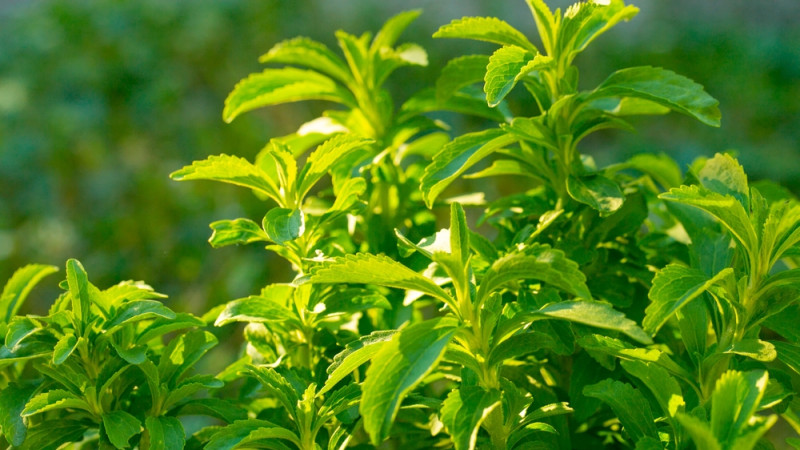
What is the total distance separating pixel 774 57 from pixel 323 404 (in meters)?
3.23

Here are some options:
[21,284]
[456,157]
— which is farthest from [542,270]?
[21,284]

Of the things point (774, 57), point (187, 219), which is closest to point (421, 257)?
point (187, 219)

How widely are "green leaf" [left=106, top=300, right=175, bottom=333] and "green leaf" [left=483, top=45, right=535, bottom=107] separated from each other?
11.7 inches

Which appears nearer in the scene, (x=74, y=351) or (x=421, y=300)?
(x=74, y=351)

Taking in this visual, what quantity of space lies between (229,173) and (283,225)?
0.06 m

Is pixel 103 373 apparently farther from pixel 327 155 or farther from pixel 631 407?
pixel 631 407

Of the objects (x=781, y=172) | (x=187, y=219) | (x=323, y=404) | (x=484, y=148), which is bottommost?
(x=781, y=172)

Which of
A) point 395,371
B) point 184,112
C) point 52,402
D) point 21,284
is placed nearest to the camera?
point 395,371

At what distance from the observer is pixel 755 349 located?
634 millimetres

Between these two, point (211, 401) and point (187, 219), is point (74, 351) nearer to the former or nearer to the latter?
point (211, 401)

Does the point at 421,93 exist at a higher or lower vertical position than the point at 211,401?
higher

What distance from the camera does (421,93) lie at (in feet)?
2.95

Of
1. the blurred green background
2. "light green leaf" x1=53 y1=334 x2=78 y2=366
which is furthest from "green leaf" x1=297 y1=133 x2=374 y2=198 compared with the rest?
the blurred green background

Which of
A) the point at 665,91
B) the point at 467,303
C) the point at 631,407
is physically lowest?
the point at 631,407
